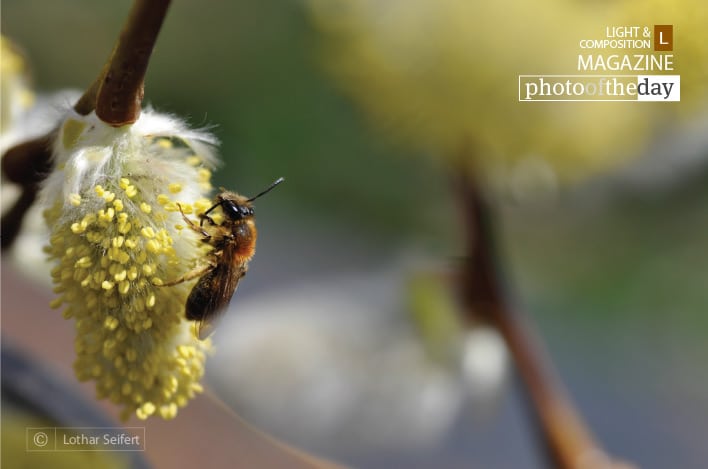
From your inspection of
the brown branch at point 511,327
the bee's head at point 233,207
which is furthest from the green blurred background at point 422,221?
the bee's head at point 233,207

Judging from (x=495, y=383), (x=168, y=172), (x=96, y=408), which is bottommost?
(x=495, y=383)

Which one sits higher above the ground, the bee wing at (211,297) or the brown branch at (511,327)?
the bee wing at (211,297)

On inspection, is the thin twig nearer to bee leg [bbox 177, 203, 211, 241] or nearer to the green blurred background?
bee leg [bbox 177, 203, 211, 241]

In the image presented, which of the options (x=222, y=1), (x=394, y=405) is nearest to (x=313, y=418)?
(x=394, y=405)

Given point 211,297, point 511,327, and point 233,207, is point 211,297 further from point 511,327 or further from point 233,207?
point 511,327

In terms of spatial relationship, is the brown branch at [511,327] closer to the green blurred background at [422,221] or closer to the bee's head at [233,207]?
the green blurred background at [422,221]

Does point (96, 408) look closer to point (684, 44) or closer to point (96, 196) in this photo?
point (96, 196)
